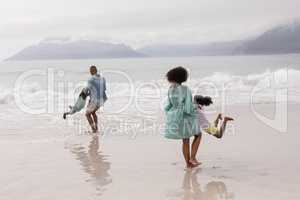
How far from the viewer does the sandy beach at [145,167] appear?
5.28 meters

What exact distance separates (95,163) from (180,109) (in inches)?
60.1

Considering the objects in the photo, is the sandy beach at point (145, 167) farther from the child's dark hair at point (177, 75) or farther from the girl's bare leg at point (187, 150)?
the child's dark hair at point (177, 75)

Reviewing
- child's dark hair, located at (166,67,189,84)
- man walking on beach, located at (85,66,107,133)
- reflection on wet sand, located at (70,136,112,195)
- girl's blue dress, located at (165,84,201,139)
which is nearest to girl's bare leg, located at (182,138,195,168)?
girl's blue dress, located at (165,84,201,139)

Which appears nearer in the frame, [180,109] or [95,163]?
[180,109]

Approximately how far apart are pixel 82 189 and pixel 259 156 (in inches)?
109

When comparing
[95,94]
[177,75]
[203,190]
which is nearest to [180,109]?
[177,75]

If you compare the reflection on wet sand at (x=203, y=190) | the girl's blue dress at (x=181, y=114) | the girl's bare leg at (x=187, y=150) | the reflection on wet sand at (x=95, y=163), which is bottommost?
the reflection on wet sand at (x=203, y=190)

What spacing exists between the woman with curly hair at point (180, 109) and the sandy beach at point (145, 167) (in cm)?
49

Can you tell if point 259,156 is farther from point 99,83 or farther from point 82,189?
point 99,83

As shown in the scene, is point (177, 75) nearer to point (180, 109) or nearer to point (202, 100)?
point (180, 109)

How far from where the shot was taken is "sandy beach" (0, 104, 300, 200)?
528 cm

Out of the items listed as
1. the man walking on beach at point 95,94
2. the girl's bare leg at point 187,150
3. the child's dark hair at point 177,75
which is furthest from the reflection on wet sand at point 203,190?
the man walking on beach at point 95,94

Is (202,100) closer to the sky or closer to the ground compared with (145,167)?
closer to the sky

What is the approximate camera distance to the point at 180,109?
20.4 ft
